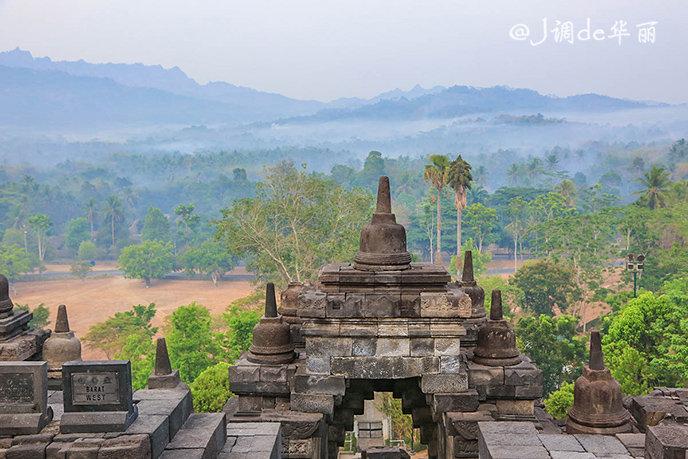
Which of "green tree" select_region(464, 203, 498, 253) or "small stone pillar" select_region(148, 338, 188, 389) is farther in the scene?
"green tree" select_region(464, 203, 498, 253)

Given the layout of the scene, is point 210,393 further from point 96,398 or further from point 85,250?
point 85,250

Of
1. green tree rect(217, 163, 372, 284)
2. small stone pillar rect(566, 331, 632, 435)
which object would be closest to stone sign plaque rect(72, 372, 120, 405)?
small stone pillar rect(566, 331, 632, 435)

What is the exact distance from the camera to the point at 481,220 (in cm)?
6556

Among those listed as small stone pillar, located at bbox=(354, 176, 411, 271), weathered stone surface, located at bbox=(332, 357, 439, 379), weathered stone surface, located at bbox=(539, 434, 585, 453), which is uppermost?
small stone pillar, located at bbox=(354, 176, 411, 271)

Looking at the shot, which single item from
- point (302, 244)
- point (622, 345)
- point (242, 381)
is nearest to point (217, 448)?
point (242, 381)

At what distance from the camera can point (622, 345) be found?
21984 mm

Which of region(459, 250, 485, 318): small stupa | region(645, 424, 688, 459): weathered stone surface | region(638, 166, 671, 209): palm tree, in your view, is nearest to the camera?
region(645, 424, 688, 459): weathered stone surface

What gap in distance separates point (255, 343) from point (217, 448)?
7.45 ft

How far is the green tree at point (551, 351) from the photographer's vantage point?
1086 inches

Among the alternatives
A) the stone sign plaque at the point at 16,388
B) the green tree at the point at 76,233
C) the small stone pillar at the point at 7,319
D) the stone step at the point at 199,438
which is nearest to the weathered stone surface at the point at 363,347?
the stone step at the point at 199,438

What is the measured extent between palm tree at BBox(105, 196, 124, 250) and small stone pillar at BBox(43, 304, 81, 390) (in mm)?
78662

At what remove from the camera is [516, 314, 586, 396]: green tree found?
2759cm

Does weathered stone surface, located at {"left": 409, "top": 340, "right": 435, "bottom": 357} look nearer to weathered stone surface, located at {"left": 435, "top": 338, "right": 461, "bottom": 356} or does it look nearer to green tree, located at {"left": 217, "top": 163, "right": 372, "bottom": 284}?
weathered stone surface, located at {"left": 435, "top": 338, "right": 461, "bottom": 356}

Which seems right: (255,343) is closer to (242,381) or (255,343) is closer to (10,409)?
(242,381)
